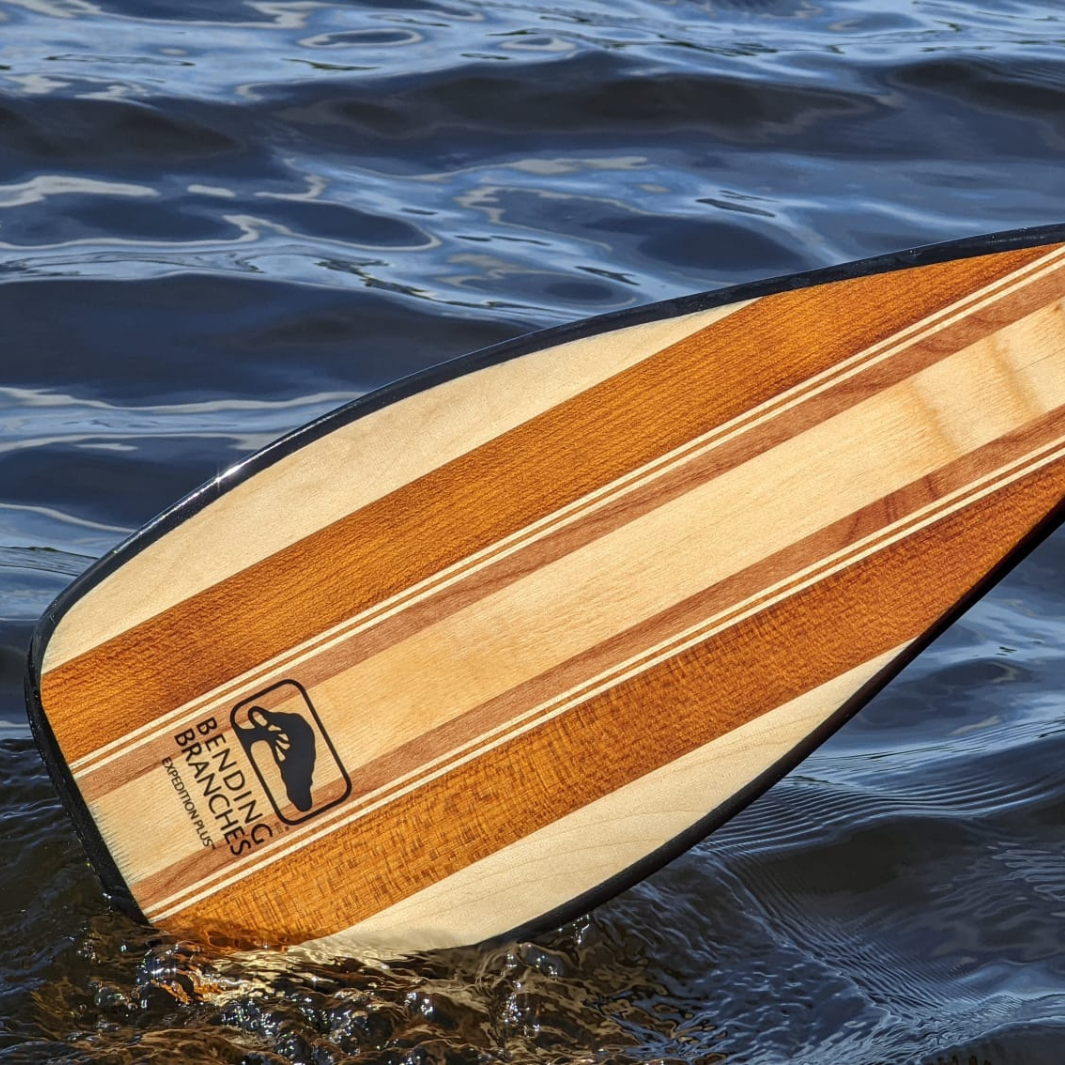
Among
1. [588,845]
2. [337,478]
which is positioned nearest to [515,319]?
[337,478]

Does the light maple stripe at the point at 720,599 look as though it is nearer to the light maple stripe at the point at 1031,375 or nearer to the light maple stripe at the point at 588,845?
the light maple stripe at the point at 1031,375

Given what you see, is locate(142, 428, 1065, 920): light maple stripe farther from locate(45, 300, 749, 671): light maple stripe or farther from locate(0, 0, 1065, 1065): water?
locate(45, 300, 749, 671): light maple stripe

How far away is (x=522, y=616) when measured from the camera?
2350 millimetres

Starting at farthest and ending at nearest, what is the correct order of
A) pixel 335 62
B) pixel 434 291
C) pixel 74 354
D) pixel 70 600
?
pixel 335 62 < pixel 434 291 < pixel 74 354 < pixel 70 600

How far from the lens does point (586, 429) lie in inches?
92.0

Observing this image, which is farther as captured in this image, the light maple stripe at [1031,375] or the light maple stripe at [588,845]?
the light maple stripe at [588,845]

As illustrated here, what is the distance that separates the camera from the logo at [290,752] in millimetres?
2373

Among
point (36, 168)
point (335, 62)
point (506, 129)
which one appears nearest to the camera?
point (36, 168)

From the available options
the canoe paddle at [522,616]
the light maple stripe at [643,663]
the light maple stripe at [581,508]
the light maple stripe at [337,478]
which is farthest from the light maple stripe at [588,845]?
the light maple stripe at [337,478]

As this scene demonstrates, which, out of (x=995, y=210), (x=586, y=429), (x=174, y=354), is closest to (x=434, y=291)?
(x=174, y=354)

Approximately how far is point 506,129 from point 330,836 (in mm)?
4278

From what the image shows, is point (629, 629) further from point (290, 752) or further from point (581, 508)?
point (290, 752)

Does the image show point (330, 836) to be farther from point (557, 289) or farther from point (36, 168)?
point (36, 168)

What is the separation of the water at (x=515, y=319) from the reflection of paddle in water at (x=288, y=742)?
250mm
